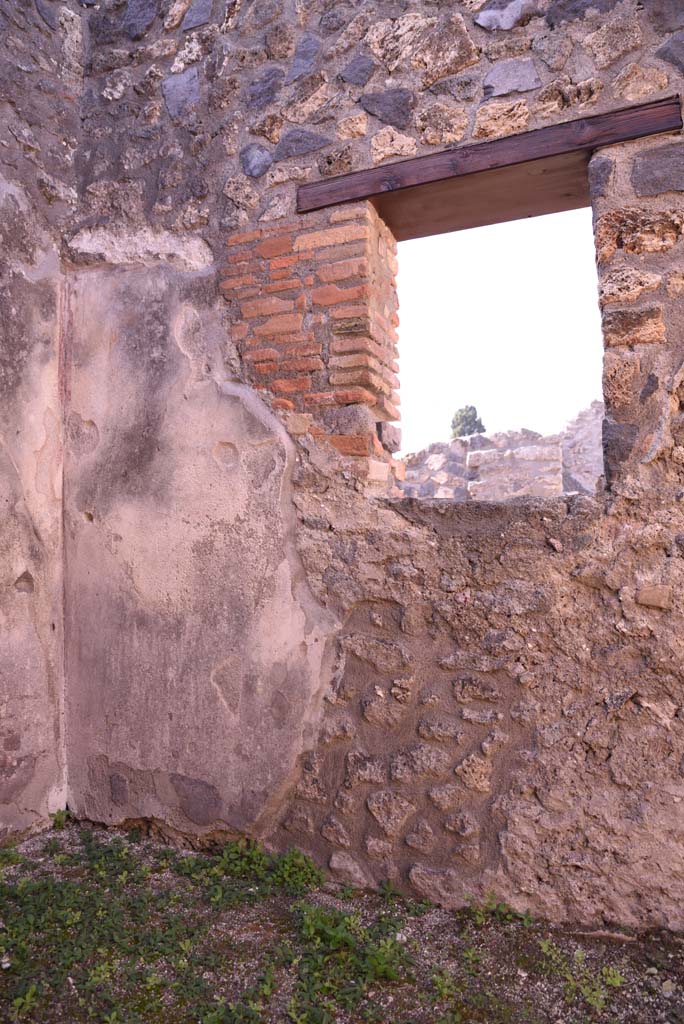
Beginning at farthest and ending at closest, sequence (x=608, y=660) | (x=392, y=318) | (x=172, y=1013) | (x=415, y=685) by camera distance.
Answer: (x=392, y=318)
(x=415, y=685)
(x=608, y=660)
(x=172, y=1013)

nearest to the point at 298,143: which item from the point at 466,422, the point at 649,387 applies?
the point at 649,387

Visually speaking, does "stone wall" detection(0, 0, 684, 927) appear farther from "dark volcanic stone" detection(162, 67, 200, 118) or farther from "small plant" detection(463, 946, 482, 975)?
"small plant" detection(463, 946, 482, 975)

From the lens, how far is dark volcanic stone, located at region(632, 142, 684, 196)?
7.90 ft

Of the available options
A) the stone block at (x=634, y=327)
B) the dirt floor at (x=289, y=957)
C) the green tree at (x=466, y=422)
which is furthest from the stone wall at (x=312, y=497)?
the green tree at (x=466, y=422)

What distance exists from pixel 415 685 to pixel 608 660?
0.66 meters

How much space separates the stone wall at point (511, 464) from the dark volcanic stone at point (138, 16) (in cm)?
605

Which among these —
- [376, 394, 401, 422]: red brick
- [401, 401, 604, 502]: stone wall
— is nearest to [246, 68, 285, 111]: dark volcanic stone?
[376, 394, 401, 422]: red brick

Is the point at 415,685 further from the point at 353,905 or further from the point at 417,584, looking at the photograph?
the point at 353,905

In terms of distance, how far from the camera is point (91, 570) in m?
3.18

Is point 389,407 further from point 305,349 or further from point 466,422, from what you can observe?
point 466,422

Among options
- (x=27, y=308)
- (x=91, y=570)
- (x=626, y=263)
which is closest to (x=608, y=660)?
(x=626, y=263)

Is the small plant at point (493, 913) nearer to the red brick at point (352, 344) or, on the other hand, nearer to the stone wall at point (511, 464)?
the red brick at point (352, 344)

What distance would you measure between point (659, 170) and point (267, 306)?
1.47 metres

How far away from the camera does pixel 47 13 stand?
10.9 feet
